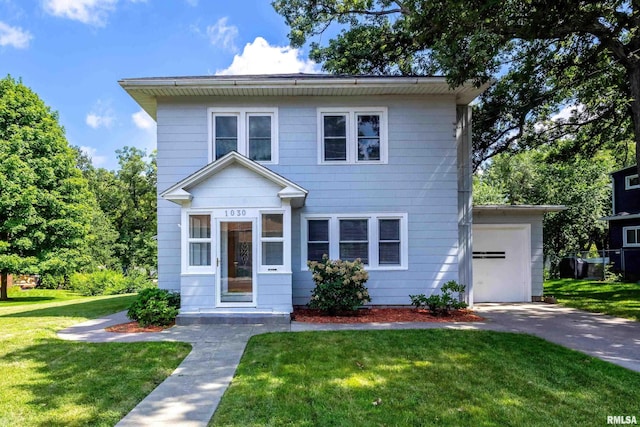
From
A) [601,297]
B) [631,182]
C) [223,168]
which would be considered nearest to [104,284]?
[223,168]

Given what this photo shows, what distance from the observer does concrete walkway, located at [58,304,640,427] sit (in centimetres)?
384

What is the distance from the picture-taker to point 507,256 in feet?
35.6

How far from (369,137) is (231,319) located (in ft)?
18.7

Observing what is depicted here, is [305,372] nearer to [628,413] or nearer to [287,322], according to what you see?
[287,322]

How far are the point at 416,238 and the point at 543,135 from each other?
7292 mm

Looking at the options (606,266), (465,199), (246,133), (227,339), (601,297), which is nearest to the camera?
(227,339)

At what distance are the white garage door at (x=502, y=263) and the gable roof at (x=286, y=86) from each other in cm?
426

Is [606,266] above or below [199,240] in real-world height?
below

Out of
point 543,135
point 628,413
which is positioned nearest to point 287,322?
point 628,413

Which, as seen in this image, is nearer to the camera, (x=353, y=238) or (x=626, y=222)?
(x=353, y=238)

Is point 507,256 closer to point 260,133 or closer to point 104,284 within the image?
point 260,133

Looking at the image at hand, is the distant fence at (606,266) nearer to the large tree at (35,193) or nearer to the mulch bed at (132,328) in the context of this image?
the mulch bed at (132,328)

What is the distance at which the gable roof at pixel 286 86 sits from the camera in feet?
28.6

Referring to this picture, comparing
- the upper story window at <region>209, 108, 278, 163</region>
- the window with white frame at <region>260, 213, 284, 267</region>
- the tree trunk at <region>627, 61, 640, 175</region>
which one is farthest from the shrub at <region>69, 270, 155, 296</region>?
the tree trunk at <region>627, 61, 640, 175</region>
